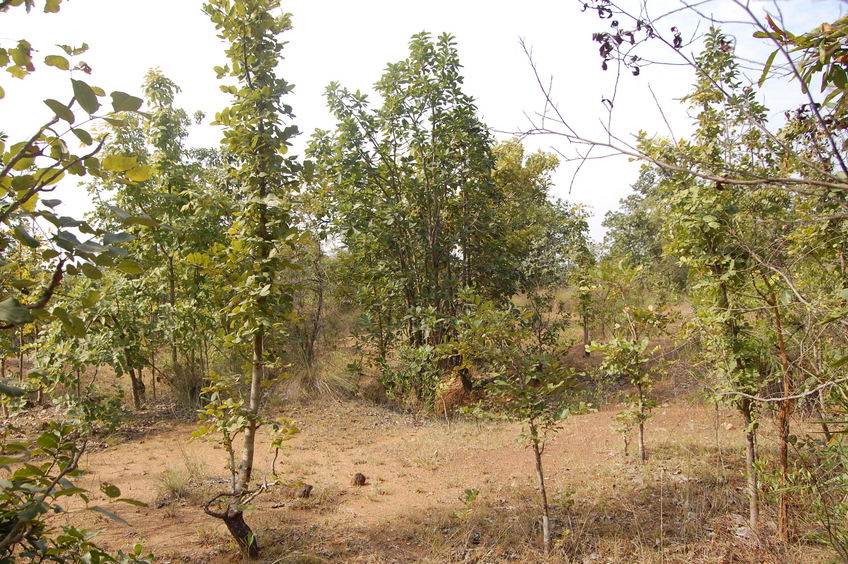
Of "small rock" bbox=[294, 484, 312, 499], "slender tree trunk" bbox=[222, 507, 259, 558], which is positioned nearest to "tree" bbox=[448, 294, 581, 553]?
"slender tree trunk" bbox=[222, 507, 259, 558]

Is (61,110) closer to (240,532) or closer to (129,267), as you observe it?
→ (129,267)

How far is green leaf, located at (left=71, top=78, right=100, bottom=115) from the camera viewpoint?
94 cm

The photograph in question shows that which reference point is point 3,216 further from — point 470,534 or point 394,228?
point 394,228

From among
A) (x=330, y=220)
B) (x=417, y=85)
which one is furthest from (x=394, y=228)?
(x=417, y=85)

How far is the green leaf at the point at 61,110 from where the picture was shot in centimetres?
94

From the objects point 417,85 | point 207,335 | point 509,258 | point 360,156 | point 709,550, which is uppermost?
point 417,85

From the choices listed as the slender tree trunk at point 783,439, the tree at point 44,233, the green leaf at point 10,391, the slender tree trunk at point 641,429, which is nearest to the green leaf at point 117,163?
the tree at point 44,233

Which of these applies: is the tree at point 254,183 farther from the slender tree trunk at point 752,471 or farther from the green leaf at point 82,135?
the slender tree trunk at point 752,471

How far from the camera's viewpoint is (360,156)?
27.3 ft

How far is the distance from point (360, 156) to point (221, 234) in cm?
254

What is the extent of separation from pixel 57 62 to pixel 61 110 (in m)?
0.22

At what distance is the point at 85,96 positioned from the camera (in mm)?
947

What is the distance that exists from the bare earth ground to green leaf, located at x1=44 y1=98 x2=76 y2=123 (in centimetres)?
316

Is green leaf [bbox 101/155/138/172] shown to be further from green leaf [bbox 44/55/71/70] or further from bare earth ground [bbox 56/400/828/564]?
bare earth ground [bbox 56/400/828/564]
